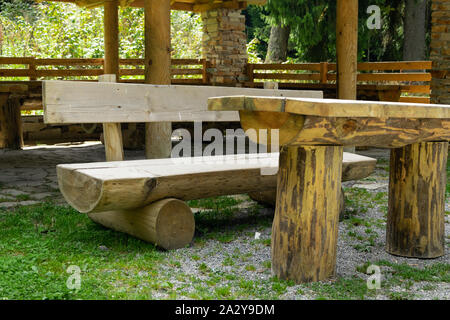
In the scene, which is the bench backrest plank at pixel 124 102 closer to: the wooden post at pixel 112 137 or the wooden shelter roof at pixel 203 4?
the wooden post at pixel 112 137

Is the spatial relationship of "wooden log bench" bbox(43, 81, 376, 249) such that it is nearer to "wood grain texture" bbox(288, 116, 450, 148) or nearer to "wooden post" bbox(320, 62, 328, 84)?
"wood grain texture" bbox(288, 116, 450, 148)

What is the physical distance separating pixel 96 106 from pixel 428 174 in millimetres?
2234

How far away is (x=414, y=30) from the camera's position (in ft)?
44.2

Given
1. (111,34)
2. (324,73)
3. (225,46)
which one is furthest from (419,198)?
(225,46)

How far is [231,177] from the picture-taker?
3.96m

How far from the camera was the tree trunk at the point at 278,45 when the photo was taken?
17.7m

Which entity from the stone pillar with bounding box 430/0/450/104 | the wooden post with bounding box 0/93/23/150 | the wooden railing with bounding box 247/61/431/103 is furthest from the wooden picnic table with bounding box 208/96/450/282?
the wooden railing with bounding box 247/61/431/103

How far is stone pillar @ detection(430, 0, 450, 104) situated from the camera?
9.17 metres

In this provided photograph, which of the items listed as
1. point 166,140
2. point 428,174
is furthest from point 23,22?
point 428,174

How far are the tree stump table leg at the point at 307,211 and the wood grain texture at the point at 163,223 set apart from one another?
0.78 m

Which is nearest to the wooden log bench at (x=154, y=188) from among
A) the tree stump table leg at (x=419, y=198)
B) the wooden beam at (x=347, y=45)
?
the tree stump table leg at (x=419, y=198)

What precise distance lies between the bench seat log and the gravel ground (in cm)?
Answer: 38

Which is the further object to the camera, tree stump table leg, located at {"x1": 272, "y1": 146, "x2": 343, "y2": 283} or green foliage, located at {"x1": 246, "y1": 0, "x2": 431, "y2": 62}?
green foliage, located at {"x1": 246, "y1": 0, "x2": 431, "y2": 62}
